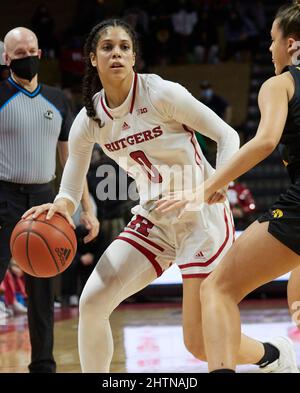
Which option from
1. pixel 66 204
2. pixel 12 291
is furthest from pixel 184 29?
pixel 66 204

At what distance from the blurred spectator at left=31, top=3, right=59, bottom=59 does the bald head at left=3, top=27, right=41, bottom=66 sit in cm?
1106

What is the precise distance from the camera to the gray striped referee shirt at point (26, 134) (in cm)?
547

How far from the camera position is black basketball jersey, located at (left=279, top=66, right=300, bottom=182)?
3.54 metres

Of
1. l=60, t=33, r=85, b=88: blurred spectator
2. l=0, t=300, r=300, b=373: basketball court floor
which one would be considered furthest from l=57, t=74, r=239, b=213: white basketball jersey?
l=60, t=33, r=85, b=88: blurred spectator

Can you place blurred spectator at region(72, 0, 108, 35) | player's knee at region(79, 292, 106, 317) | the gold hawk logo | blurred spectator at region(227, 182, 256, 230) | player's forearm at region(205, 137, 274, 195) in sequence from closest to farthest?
player's forearm at region(205, 137, 274, 195) < the gold hawk logo < player's knee at region(79, 292, 106, 317) < blurred spectator at region(227, 182, 256, 230) < blurred spectator at region(72, 0, 108, 35)

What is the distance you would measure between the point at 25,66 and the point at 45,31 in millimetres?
11354

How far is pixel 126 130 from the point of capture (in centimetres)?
441

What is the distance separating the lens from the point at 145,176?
176 inches

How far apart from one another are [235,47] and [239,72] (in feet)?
1.99

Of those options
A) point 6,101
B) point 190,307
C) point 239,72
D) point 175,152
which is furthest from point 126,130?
point 239,72

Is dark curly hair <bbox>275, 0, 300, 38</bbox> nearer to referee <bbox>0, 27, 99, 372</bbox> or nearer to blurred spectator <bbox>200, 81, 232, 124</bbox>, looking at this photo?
referee <bbox>0, 27, 99, 372</bbox>

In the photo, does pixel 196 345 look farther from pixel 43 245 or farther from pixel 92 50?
pixel 92 50
